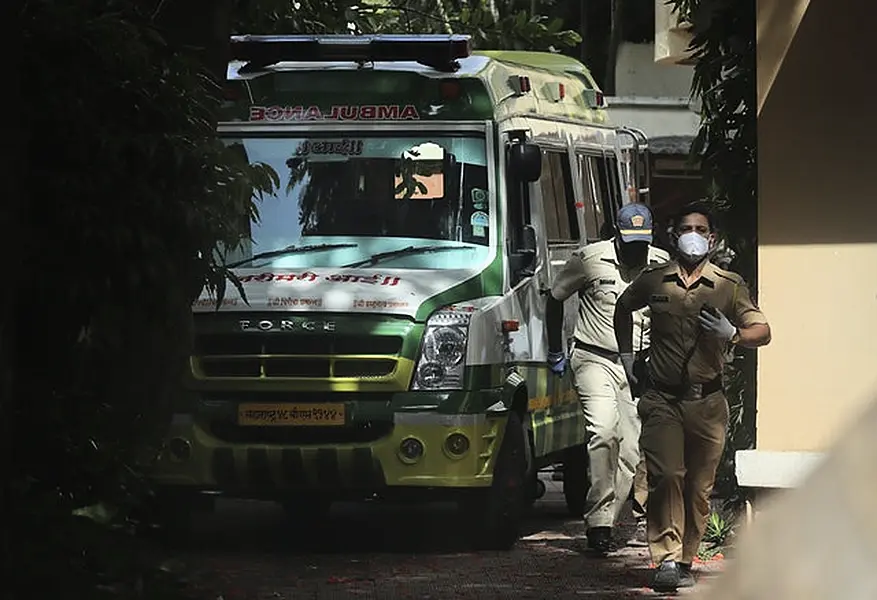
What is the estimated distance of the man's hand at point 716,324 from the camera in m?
8.13

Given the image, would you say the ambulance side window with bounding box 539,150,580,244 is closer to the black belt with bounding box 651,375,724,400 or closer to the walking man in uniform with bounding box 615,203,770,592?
the walking man in uniform with bounding box 615,203,770,592

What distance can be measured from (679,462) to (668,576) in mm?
615

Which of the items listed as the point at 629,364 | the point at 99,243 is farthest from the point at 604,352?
the point at 99,243

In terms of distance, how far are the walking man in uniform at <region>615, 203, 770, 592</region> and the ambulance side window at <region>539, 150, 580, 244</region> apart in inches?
100

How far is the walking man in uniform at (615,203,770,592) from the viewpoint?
8352 mm

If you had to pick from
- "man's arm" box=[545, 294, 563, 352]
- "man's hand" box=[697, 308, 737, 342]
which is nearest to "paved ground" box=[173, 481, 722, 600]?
"man's arm" box=[545, 294, 563, 352]

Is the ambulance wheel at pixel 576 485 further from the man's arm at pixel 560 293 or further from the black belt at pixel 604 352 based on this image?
the black belt at pixel 604 352

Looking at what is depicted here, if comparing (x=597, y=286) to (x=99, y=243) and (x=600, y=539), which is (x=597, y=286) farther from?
(x=99, y=243)

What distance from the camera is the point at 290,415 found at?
9906 millimetres

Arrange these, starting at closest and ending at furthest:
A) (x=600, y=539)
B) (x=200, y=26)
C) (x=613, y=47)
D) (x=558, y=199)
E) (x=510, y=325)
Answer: (x=200, y=26), (x=600, y=539), (x=510, y=325), (x=558, y=199), (x=613, y=47)

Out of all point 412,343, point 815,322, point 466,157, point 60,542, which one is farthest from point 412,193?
point 60,542

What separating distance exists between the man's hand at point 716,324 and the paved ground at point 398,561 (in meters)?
1.39

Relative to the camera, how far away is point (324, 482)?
9.83 metres

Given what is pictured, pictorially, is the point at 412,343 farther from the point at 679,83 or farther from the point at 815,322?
the point at 679,83
